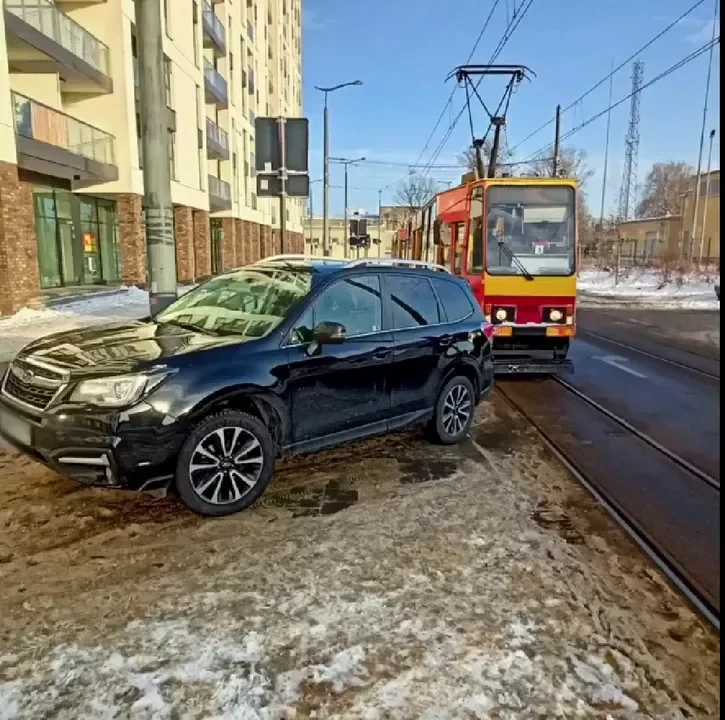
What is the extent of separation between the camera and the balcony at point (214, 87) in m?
32.3

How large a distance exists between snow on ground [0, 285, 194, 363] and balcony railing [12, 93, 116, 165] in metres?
4.48

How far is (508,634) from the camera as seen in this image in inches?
118

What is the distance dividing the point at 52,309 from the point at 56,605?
14544 millimetres

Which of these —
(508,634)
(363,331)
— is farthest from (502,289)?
(508,634)

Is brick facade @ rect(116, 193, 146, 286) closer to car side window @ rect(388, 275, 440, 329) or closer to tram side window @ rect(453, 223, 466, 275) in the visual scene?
tram side window @ rect(453, 223, 466, 275)

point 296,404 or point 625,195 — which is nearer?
point 296,404

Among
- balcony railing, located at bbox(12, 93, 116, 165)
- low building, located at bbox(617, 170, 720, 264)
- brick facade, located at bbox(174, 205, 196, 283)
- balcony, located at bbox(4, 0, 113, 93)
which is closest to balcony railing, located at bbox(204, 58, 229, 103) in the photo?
brick facade, located at bbox(174, 205, 196, 283)

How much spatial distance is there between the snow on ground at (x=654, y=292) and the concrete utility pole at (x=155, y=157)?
15867 mm

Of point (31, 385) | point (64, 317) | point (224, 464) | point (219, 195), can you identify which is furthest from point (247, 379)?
point (219, 195)

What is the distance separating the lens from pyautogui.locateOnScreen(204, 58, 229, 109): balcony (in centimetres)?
3231

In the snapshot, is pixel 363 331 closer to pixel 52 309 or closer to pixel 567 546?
pixel 567 546

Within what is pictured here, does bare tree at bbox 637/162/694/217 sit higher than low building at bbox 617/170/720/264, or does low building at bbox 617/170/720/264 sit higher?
bare tree at bbox 637/162/694/217

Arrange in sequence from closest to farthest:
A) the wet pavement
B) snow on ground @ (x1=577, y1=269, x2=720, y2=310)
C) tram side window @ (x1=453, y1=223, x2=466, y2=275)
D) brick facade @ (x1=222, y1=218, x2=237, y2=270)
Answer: tram side window @ (x1=453, y1=223, x2=466, y2=275)
the wet pavement
snow on ground @ (x1=577, y1=269, x2=720, y2=310)
brick facade @ (x1=222, y1=218, x2=237, y2=270)

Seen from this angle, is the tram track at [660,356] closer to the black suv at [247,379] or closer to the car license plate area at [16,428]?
the black suv at [247,379]
